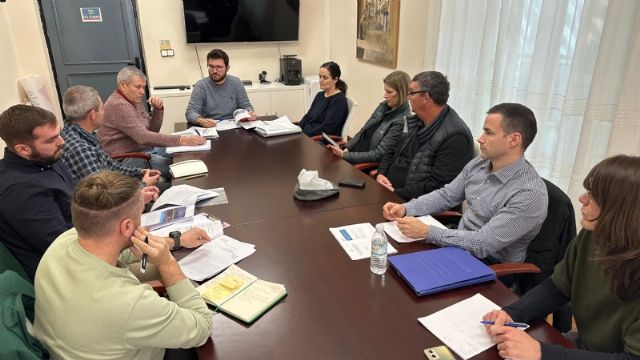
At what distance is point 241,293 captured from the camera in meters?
1.37

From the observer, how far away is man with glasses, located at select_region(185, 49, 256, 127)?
12.6 ft

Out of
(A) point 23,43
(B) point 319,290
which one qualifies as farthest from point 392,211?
(A) point 23,43

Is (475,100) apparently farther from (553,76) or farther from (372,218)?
(372,218)

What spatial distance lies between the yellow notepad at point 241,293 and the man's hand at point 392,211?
2.32 ft

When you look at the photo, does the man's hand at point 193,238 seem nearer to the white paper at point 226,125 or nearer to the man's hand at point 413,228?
the man's hand at point 413,228

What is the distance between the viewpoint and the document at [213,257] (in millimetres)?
1499

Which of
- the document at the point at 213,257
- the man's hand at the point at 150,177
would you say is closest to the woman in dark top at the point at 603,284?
the document at the point at 213,257

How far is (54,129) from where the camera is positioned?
70.1 inches

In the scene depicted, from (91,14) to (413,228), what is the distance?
5215 mm

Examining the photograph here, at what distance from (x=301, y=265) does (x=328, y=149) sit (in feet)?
5.12

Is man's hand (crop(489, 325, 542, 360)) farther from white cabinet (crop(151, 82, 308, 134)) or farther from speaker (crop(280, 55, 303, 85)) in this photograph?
speaker (crop(280, 55, 303, 85))

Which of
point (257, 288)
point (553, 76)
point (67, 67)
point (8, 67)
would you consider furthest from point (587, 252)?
point (67, 67)

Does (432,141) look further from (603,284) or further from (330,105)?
(330,105)

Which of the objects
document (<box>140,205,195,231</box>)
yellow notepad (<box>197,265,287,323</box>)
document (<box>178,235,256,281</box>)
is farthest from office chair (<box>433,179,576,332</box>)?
document (<box>140,205,195,231</box>)
